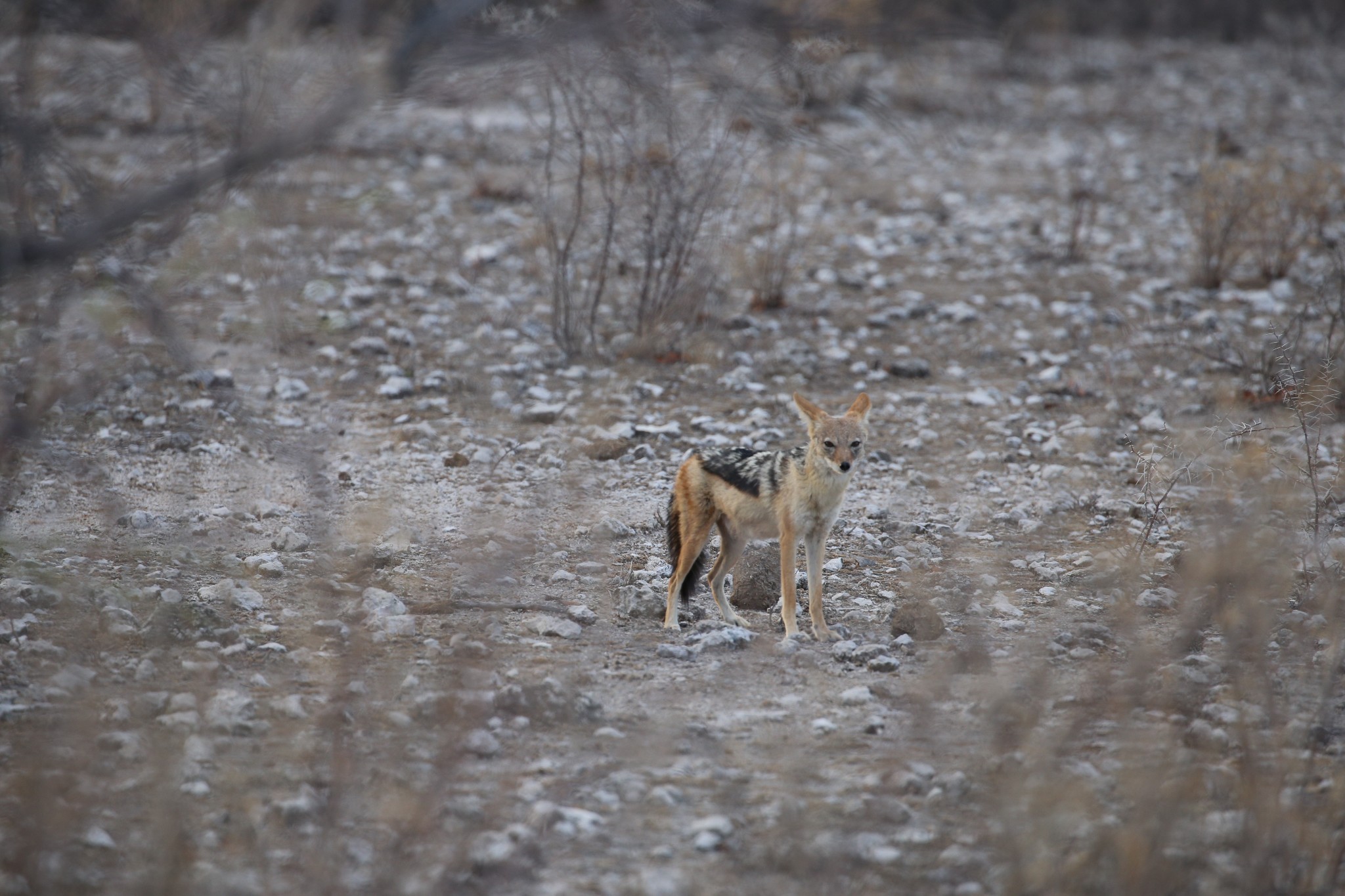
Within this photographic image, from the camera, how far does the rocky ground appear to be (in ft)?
11.5

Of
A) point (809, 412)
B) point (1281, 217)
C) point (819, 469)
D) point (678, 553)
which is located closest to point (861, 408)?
point (809, 412)

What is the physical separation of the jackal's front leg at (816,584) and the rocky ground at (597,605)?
0.20 meters

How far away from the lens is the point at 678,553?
5629 millimetres

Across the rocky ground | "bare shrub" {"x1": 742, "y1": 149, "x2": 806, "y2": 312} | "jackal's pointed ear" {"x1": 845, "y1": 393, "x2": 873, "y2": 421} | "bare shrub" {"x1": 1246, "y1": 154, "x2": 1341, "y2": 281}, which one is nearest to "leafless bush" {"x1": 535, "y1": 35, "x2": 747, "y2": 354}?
the rocky ground

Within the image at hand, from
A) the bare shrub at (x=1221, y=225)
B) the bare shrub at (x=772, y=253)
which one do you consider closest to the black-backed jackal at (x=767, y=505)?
the bare shrub at (x=772, y=253)

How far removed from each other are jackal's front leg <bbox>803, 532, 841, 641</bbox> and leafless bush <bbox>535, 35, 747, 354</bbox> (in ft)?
11.3

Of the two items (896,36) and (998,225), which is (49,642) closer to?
(896,36)

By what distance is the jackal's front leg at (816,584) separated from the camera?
5.28 meters

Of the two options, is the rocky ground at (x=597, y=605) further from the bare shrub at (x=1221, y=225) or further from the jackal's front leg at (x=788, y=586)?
the bare shrub at (x=1221, y=225)

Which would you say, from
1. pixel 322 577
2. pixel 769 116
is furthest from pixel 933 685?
pixel 322 577

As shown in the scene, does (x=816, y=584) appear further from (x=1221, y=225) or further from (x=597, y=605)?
(x=1221, y=225)

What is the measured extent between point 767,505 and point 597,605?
3.12 feet

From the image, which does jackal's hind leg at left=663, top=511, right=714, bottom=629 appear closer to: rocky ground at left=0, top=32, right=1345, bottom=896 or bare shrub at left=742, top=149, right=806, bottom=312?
rocky ground at left=0, top=32, right=1345, bottom=896

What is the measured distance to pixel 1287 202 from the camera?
36.5 ft
